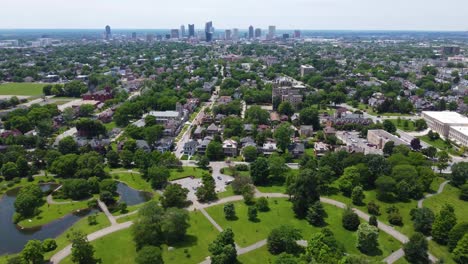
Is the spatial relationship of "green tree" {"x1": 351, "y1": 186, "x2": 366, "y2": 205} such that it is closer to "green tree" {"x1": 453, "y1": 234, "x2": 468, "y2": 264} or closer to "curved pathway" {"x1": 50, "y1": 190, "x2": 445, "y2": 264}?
"curved pathway" {"x1": 50, "y1": 190, "x2": 445, "y2": 264}

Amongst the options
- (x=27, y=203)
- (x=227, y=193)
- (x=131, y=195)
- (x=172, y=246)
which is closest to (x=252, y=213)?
(x=227, y=193)

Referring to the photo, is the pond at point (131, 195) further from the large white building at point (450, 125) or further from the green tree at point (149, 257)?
the large white building at point (450, 125)

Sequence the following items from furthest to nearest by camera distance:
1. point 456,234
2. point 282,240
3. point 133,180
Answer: point 133,180 → point 456,234 → point 282,240

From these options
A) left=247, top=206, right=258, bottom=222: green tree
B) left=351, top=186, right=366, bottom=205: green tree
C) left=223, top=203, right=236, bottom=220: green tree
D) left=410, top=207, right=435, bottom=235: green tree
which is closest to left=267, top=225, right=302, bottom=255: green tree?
left=247, top=206, right=258, bottom=222: green tree

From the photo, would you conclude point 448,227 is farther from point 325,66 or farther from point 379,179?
point 325,66

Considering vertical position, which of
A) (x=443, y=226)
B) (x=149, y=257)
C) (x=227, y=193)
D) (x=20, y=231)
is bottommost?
(x=20, y=231)

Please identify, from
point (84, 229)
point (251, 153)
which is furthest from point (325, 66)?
point (84, 229)

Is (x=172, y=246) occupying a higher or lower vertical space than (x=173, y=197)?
lower

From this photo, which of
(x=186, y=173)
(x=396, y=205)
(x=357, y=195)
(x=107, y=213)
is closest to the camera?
(x=107, y=213)

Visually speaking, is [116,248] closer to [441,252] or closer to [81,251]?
[81,251]
